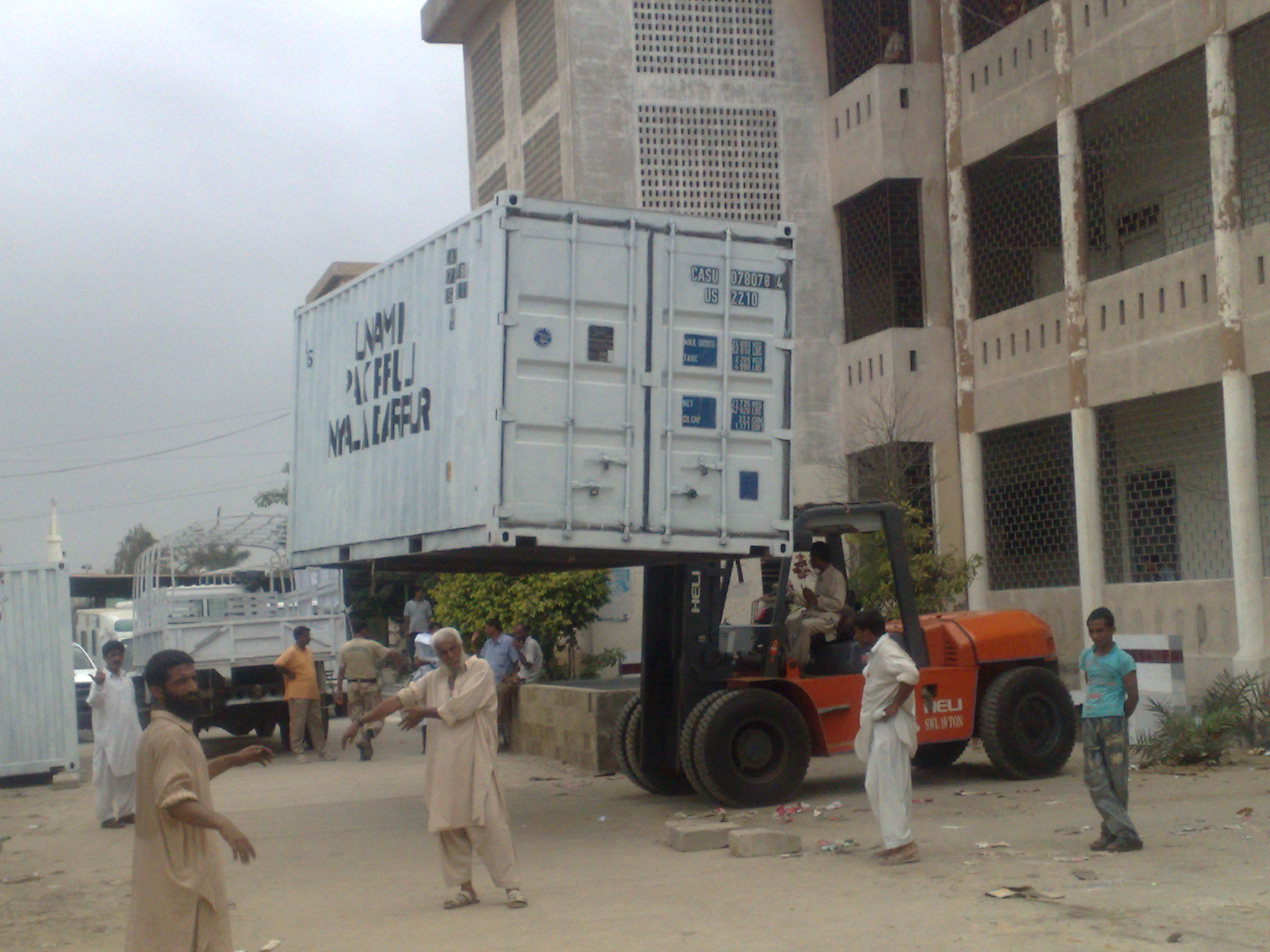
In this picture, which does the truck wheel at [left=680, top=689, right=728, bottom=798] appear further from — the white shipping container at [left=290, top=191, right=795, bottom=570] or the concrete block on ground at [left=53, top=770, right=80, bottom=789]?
the concrete block on ground at [left=53, top=770, right=80, bottom=789]

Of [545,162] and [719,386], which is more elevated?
[545,162]

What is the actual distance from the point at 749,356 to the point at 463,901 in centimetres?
464

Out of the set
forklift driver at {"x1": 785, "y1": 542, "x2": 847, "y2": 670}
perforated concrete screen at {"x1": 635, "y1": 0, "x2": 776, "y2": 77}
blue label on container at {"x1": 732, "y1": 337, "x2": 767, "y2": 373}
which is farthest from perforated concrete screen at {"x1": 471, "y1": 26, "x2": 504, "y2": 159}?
blue label on container at {"x1": 732, "y1": 337, "x2": 767, "y2": 373}

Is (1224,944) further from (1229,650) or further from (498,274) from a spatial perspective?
(1229,650)

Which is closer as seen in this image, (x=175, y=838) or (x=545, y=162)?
(x=175, y=838)

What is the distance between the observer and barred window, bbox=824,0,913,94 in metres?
23.1

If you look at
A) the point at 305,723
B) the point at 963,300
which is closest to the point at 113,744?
the point at 305,723

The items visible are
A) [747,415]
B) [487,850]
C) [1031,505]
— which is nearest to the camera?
[487,850]

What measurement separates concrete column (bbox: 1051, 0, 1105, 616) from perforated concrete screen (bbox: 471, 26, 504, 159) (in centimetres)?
1141

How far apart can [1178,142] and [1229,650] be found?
6182 mm

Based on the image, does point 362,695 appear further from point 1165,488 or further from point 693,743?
point 1165,488

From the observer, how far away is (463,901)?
861 cm

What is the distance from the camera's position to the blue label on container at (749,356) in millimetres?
11156

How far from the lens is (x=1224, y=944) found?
263 inches
